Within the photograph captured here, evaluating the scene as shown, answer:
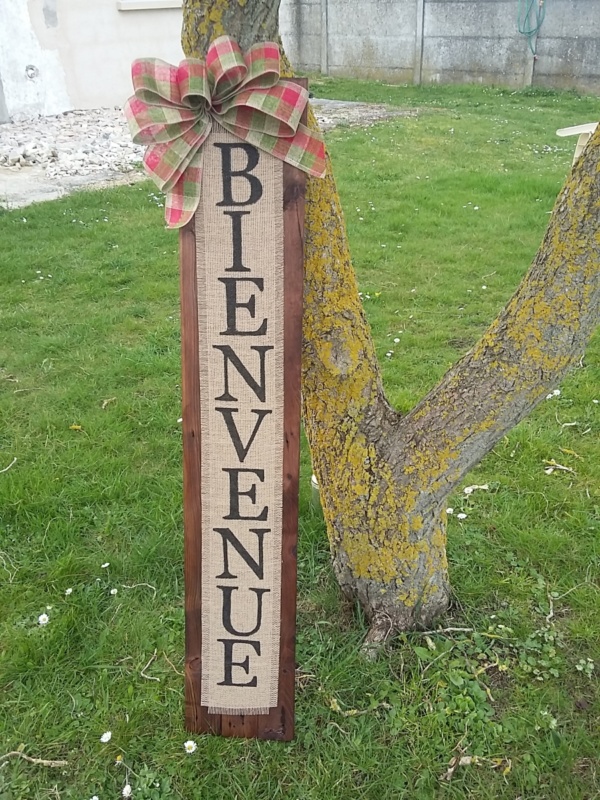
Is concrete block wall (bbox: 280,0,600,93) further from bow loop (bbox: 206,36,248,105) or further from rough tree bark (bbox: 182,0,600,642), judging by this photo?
bow loop (bbox: 206,36,248,105)

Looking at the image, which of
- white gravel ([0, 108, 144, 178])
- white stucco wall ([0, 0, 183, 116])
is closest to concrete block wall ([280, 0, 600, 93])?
white stucco wall ([0, 0, 183, 116])

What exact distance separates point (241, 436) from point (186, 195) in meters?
0.63

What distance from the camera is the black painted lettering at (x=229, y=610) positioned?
6.98ft

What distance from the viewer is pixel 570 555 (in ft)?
9.46

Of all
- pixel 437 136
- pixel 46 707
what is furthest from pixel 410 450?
pixel 437 136

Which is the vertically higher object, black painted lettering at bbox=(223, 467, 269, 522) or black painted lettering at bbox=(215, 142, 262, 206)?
black painted lettering at bbox=(215, 142, 262, 206)

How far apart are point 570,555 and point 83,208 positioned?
20.4ft

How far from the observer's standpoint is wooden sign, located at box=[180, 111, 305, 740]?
5.85 ft

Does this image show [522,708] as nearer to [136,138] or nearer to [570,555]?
[570,555]

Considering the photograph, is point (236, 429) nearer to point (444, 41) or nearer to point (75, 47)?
point (75, 47)

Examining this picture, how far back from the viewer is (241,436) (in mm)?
1961

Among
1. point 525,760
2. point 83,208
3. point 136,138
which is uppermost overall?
point 136,138

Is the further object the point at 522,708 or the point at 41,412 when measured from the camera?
the point at 41,412

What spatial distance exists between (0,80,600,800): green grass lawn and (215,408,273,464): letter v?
0.89m
